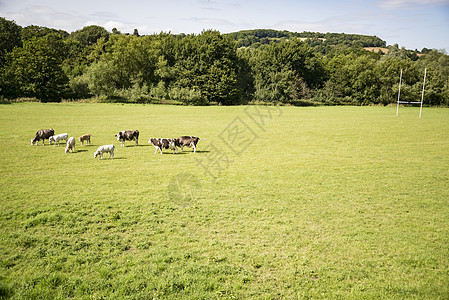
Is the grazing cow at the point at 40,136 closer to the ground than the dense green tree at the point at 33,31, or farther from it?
closer to the ground

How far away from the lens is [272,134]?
26188 mm

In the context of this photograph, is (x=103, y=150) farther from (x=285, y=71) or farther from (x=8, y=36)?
(x=8, y=36)

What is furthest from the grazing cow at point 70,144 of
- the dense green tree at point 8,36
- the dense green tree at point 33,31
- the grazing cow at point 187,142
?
the dense green tree at point 33,31

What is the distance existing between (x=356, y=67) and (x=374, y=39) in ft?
410

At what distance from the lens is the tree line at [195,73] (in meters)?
57.5

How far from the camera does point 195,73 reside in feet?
220

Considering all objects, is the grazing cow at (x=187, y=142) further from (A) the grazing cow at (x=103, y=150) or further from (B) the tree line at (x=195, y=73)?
(B) the tree line at (x=195, y=73)

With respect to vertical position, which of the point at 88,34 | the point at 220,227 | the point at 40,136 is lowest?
the point at 220,227

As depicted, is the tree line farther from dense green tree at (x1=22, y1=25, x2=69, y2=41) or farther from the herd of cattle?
the herd of cattle

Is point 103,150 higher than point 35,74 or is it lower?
lower

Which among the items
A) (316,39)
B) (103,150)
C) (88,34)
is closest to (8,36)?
(88,34)

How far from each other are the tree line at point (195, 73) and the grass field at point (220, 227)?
48414mm

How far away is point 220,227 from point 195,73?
62386 mm

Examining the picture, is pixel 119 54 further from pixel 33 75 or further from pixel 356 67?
pixel 356 67
